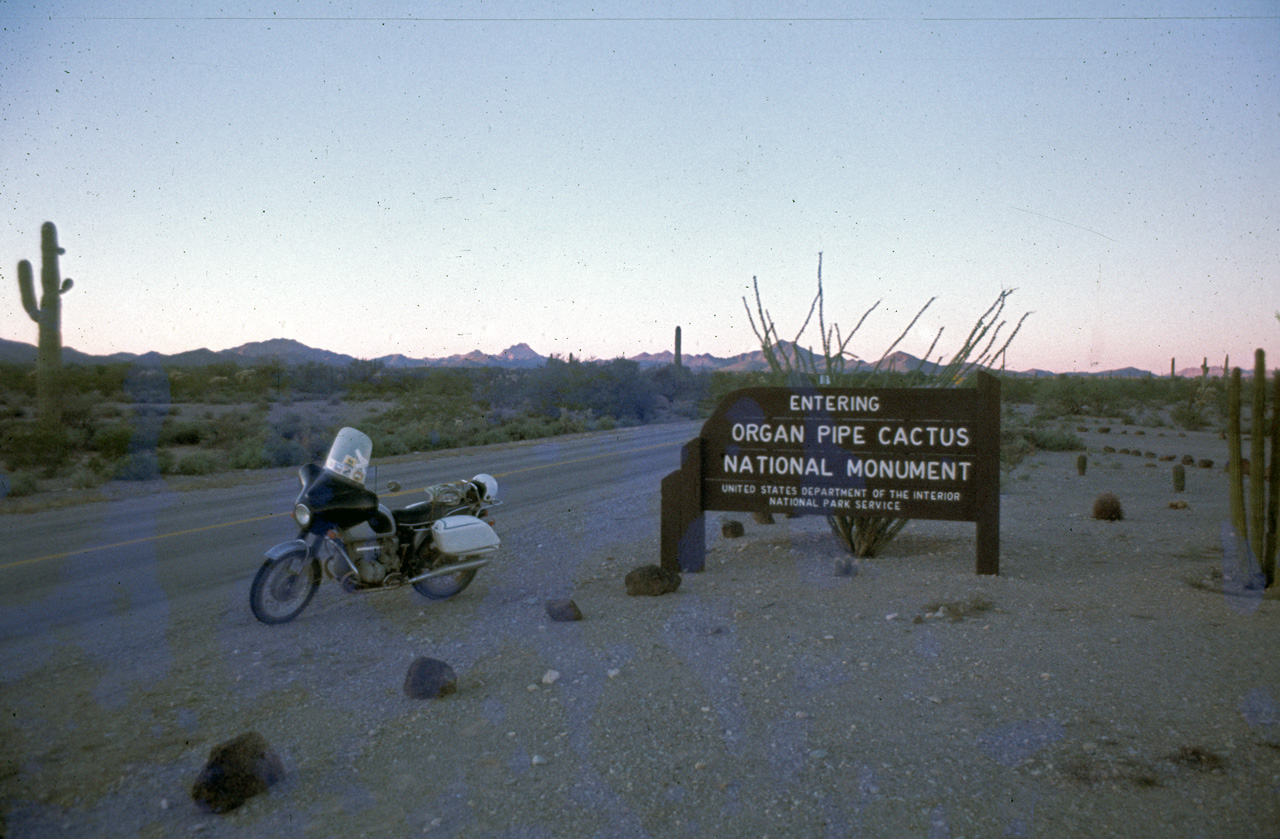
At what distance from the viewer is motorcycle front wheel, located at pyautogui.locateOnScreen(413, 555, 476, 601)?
6.75 m

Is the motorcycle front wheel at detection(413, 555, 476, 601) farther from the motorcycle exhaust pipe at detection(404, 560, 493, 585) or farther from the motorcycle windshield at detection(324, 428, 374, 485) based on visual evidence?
the motorcycle windshield at detection(324, 428, 374, 485)

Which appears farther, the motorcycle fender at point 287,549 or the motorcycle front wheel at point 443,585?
the motorcycle front wheel at point 443,585

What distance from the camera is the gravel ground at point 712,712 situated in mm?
3354

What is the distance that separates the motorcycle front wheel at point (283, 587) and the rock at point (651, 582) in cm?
235

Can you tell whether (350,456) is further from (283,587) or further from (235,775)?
(235,775)

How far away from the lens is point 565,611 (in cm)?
601

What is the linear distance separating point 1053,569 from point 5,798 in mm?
7103

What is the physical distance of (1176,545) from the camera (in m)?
8.04

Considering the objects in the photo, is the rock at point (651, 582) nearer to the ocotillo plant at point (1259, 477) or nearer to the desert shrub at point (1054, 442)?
the ocotillo plant at point (1259, 477)

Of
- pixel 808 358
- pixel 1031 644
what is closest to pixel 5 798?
pixel 1031 644

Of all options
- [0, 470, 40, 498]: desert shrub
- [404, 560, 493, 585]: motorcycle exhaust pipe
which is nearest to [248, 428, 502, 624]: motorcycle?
[404, 560, 493, 585]: motorcycle exhaust pipe

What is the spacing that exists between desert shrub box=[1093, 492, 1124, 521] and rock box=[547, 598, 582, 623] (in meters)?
6.60

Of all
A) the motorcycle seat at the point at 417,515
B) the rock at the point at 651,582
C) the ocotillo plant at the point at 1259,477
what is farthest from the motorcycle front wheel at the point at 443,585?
the ocotillo plant at the point at 1259,477

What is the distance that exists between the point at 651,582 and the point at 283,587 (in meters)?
2.68
